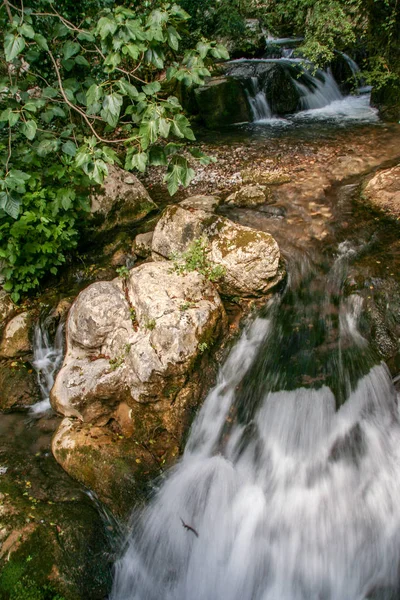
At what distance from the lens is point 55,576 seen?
10.8ft

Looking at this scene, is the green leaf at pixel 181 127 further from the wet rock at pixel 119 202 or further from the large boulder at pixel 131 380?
the wet rock at pixel 119 202

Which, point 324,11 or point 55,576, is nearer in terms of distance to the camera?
point 55,576

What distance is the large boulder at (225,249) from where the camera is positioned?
4.69 m

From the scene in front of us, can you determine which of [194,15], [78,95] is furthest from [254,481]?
[194,15]

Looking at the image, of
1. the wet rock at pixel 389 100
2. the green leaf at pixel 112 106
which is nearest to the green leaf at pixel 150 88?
the green leaf at pixel 112 106

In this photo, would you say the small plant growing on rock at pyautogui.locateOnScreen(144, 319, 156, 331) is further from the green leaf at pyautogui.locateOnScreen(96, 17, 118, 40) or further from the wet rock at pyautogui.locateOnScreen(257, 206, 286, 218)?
the wet rock at pyautogui.locateOnScreen(257, 206, 286, 218)

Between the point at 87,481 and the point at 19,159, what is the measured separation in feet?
10.8

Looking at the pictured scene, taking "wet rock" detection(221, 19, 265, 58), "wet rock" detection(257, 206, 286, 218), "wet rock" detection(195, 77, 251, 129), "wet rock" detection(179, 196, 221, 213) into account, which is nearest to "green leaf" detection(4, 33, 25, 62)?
"wet rock" detection(179, 196, 221, 213)

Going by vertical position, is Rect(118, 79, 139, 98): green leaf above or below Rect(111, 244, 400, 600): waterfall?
above

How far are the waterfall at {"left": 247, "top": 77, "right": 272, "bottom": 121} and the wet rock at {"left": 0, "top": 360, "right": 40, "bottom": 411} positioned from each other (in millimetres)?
7624

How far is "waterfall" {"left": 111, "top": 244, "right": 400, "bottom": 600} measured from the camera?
351 centimetres

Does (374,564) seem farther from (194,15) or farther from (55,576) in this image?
(194,15)

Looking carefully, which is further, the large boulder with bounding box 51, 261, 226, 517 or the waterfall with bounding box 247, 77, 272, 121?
the waterfall with bounding box 247, 77, 272, 121

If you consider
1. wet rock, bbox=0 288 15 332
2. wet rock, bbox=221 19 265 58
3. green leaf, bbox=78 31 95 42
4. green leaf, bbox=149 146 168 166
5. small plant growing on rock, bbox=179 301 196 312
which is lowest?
small plant growing on rock, bbox=179 301 196 312
